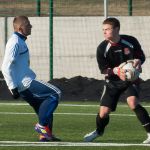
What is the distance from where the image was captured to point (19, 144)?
1139cm

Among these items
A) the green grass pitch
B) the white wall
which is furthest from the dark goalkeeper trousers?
the white wall

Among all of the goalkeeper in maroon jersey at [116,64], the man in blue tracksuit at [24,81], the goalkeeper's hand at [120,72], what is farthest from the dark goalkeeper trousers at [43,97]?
the goalkeeper's hand at [120,72]

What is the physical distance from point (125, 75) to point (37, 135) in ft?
6.76

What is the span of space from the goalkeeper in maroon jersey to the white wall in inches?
484

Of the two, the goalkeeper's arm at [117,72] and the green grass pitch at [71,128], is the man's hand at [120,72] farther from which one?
the green grass pitch at [71,128]

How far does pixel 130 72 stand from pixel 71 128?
2.86m

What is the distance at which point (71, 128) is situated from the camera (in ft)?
46.9

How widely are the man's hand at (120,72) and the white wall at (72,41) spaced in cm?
1252

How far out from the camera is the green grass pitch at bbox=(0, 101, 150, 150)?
11.3 metres

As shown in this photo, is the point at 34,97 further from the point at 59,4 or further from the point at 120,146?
the point at 59,4

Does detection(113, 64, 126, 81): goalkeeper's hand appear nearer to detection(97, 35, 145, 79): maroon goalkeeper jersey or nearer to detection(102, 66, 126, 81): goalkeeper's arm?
detection(102, 66, 126, 81): goalkeeper's arm

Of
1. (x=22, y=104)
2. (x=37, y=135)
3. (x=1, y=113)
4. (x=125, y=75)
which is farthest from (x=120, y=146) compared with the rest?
(x=22, y=104)

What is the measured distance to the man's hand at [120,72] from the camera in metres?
11.6

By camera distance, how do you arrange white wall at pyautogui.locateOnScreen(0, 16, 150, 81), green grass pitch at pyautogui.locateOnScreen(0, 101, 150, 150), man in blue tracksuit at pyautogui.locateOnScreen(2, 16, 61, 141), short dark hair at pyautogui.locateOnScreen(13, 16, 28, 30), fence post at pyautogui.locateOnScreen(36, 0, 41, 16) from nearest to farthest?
green grass pitch at pyautogui.locateOnScreen(0, 101, 150, 150), man in blue tracksuit at pyautogui.locateOnScreen(2, 16, 61, 141), short dark hair at pyautogui.locateOnScreen(13, 16, 28, 30), white wall at pyautogui.locateOnScreen(0, 16, 150, 81), fence post at pyautogui.locateOnScreen(36, 0, 41, 16)
